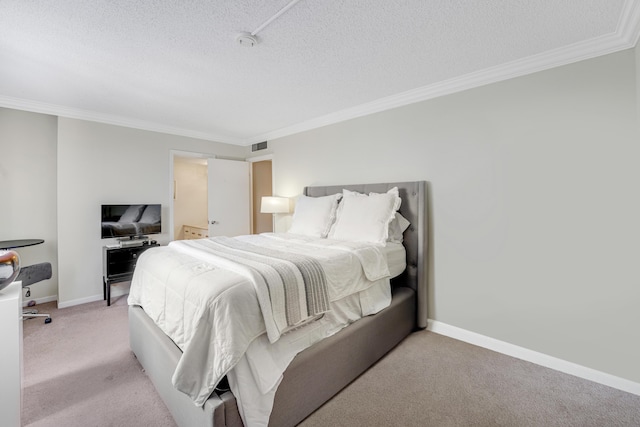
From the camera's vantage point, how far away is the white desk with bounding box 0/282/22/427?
1.30 metres

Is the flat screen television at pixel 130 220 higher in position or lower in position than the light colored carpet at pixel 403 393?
higher

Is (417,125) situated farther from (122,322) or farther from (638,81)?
(122,322)

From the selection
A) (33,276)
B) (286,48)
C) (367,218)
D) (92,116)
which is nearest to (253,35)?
(286,48)

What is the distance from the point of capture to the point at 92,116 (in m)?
3.52

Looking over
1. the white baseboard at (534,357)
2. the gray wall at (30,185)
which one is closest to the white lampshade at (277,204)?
the white baseboard at (534,357)

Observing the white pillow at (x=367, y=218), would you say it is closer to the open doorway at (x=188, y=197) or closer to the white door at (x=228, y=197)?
the white door at (x=228, y=197)

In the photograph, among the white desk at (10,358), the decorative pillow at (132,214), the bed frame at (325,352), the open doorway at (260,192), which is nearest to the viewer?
the white desk at (10,358)

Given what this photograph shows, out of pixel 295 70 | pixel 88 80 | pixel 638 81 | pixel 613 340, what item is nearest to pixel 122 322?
pixel 88 80

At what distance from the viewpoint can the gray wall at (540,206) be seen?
6.29 ft

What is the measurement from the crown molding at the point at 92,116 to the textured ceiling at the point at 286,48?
24 mm

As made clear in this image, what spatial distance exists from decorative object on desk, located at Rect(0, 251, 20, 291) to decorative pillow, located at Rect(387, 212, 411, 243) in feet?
8.55

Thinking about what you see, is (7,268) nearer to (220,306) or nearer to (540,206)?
(220,306)

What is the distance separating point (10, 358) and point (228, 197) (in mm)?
3649

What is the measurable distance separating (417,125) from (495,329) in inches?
80.4
